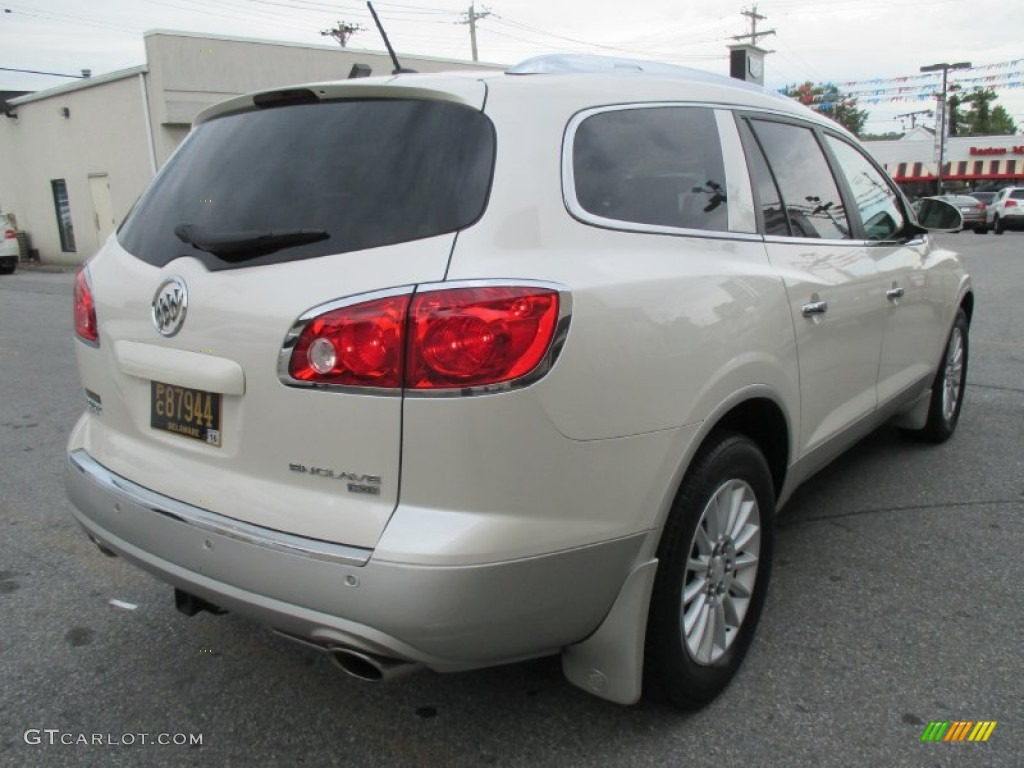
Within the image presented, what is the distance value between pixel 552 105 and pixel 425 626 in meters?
1.32

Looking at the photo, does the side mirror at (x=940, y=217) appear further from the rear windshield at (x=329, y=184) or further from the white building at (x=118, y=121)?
the white building at (x=118, y=121)

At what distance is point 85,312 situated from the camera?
2.63 metres

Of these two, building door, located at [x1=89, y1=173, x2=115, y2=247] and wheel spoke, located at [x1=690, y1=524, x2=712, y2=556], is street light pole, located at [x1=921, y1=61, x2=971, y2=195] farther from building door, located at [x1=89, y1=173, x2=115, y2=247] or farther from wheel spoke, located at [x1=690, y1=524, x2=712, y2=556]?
wheel spoke, located at [x1=690, y1=524, x2=712, y2=556]

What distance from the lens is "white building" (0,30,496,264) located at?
Result: 67.6 feet

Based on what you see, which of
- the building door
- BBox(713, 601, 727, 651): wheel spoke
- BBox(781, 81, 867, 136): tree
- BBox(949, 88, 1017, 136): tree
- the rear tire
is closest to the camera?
BBox(713, 601, 727, 651): wheel spoke

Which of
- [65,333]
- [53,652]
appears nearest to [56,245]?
[65,333]

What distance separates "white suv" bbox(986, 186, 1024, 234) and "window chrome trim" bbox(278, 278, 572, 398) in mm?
34091

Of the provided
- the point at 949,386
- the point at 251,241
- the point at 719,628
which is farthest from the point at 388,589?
the point at 949,386

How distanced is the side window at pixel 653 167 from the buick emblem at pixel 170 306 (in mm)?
1044

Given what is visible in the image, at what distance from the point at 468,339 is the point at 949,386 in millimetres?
4027

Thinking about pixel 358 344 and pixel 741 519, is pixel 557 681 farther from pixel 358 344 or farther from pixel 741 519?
pixel 358 344

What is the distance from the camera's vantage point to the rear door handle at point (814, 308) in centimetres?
285

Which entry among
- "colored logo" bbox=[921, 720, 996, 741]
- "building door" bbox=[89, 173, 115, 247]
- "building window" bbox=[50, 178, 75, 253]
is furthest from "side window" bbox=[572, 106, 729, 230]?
"building window" bbox=[50, 178, 75, 253]

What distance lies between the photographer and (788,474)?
9.73 ft
